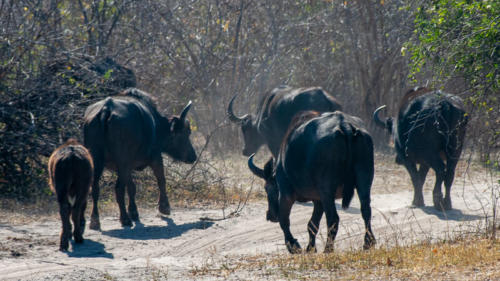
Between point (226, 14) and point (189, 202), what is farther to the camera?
point (226, 14)

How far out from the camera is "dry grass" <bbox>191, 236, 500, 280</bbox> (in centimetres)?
624

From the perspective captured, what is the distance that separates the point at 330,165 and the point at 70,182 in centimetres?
313

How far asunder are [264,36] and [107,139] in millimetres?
9875

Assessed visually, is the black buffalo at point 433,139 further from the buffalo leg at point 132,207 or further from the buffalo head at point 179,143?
the buffalo leg at point 132,207

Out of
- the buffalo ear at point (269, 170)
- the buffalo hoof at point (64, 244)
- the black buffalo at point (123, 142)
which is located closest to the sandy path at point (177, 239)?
the buffalo hoof at point (64, 244)

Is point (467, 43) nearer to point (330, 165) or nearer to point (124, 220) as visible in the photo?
point (330, 165)

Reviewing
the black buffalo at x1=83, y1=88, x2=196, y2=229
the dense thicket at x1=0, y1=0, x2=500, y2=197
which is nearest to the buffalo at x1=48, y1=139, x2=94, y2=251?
the black buffalo at x1=83, y1=88, x2=196, y2=229

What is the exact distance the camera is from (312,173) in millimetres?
7859

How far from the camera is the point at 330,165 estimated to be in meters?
7.69

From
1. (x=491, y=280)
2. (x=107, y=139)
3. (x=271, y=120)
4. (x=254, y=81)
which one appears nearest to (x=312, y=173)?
(x=491, y=280)

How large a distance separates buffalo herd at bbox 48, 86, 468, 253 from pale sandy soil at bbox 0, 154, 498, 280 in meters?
0.32

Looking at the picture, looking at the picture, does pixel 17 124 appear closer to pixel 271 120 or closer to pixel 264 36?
pixel 271 120

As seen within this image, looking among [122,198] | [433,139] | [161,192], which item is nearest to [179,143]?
[161,192]

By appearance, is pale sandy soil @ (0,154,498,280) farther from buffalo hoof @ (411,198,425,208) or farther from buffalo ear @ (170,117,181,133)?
buffalo ear @ (170,117,181,133)
